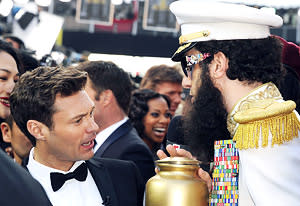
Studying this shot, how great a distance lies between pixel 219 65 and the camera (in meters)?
2.53

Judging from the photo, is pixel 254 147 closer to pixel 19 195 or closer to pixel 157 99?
pixel 19 195

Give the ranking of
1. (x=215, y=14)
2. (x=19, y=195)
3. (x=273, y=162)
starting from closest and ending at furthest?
(x=19, y=195), (x=273, y=162), (x=215, y=14)

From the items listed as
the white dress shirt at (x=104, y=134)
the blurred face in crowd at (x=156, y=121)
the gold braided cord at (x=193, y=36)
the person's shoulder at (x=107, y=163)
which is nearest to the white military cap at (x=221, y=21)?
the gold braided cord at (x=193, y=36)

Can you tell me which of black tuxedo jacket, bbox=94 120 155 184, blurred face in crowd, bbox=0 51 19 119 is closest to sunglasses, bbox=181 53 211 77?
black tuxedo jacket, bbox=94 120 155 184

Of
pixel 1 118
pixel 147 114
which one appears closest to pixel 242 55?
pixel 1 118

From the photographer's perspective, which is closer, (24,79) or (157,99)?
(24,79)

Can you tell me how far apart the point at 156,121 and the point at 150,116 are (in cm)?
8

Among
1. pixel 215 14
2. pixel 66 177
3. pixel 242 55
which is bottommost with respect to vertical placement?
pixel 66 177

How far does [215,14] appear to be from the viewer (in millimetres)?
2426

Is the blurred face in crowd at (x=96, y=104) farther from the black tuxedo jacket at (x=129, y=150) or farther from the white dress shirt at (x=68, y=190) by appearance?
the white dress shirt at (x=68, y=190)

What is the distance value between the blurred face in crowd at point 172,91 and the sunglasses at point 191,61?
10.2 feet

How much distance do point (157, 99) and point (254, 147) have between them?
302 cm

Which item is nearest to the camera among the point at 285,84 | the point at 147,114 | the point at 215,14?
the point at 215,14

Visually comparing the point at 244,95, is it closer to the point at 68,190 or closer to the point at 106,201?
the point at 106,201
